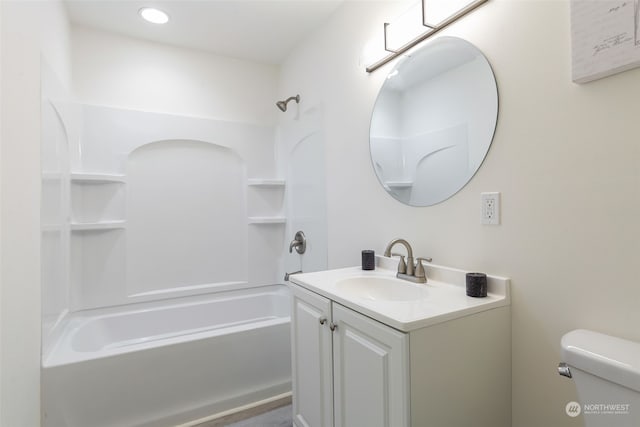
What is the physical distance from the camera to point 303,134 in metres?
2.62

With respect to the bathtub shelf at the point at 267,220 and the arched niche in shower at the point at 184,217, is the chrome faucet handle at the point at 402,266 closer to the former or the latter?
the bathtub shelf at the point at 267,220

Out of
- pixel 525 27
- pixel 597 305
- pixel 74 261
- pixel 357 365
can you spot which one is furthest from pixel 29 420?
pixel 525 27

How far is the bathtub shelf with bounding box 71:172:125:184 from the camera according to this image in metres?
2.24

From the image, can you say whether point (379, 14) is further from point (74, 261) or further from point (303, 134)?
point (74, 261)

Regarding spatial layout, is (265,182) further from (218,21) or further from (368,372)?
(368,372)

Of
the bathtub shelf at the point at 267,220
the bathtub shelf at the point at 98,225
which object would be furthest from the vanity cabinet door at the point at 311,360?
the bathtub shelf at the point at 98,225

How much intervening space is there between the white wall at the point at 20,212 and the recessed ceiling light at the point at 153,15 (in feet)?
2.09

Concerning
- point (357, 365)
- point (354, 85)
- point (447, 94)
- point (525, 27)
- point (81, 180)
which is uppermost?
point (354, 85)

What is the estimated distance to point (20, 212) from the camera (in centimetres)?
131

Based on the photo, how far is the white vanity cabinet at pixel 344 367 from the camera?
1.00m

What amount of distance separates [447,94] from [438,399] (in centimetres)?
123

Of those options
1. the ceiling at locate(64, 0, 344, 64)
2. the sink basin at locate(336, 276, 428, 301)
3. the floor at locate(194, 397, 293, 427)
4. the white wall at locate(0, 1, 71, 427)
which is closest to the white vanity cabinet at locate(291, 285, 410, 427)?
the sink basin at locate(336, 276, 428, 301)

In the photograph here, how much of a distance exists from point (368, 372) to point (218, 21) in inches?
96.1

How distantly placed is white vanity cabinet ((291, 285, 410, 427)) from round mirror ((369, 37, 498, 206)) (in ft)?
2.32
